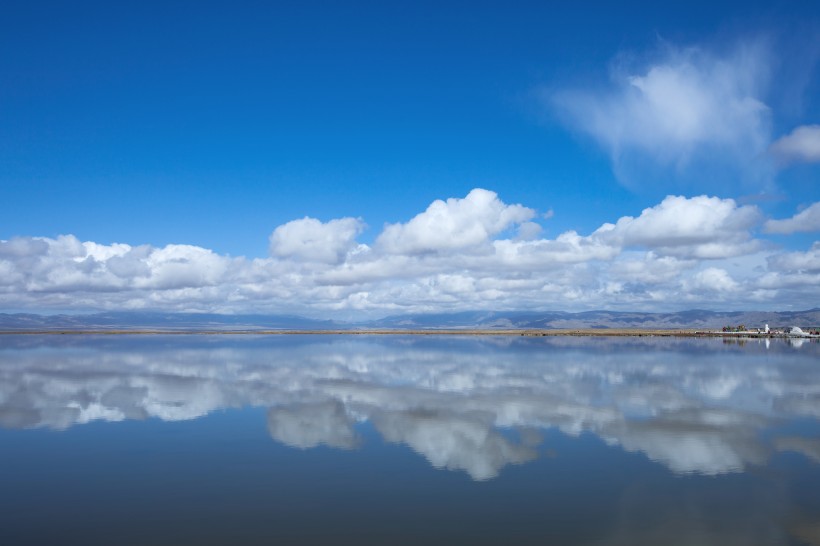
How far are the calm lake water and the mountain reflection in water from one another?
0.19 metres

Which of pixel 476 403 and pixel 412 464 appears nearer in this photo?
pixel 412 464

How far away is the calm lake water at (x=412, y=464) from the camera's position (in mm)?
13570

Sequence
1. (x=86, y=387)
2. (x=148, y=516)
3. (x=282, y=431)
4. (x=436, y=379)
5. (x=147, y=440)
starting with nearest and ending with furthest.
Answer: (x=148, y=516), (x=147, y=440), (x=282, y=431), (x=86, y=387), (x=436, y=379)

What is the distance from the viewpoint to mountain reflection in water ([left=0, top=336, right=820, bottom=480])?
21.8 meters

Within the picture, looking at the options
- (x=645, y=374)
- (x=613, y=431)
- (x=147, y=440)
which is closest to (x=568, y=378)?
(x=645, y=374)

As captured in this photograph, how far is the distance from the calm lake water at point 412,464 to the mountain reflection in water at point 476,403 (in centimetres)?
19

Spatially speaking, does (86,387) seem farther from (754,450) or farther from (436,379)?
(754,450)

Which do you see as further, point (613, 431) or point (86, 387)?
point (86, 387)

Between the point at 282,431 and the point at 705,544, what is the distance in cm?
1679

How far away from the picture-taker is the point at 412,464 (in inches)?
755

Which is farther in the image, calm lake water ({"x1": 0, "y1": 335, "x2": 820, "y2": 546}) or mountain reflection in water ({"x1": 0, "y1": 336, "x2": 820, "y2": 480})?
mountain reflection in water ({"x1": 0, "y1": 336, "x2": 820, "y2": 480})

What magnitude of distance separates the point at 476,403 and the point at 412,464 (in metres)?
12.9

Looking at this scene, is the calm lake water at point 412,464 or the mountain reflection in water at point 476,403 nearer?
the calm lake water at point 412,464

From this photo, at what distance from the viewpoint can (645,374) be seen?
4759cm
